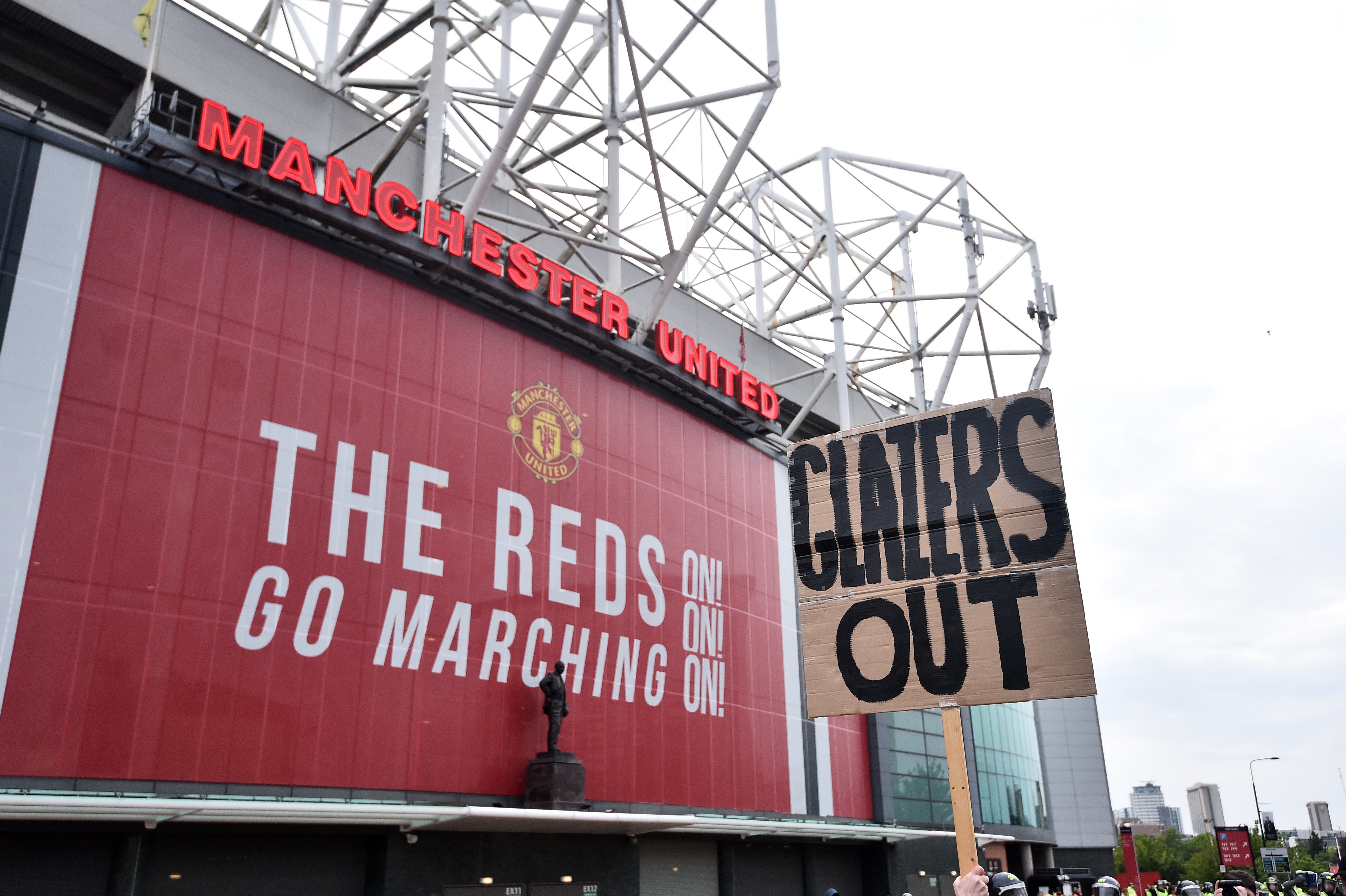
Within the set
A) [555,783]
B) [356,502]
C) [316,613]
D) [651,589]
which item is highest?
[356,502]

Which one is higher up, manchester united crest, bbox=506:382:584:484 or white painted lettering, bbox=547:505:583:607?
manchester united crest, bbox=506:382:584:484

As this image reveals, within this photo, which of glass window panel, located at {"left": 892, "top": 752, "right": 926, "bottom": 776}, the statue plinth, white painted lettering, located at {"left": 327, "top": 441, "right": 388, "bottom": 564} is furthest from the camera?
glass window panel, located at {"left": 892, "top": 752, "right": 926, "bottom": 776}

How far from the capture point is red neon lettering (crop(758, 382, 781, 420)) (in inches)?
1371

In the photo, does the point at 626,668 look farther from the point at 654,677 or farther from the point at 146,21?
the point at 146,21

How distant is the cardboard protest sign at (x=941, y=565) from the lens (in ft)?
28.1

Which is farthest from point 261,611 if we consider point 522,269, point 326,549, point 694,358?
point 694,358

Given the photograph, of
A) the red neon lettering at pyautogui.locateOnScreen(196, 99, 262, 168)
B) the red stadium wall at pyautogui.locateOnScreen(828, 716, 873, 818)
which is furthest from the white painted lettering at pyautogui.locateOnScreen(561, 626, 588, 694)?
the red stadium wall at pyautogui.locateOnScreen(828, 716, 873, 818)

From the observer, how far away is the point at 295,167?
21.8 metres

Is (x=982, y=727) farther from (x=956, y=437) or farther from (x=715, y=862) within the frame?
(x=956, y=437)

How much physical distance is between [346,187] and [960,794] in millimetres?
19568

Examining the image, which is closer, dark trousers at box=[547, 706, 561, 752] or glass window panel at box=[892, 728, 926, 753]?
dark trousers at box=[547, 706, 561, 752]

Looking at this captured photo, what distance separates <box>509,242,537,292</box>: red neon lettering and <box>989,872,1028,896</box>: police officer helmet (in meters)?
19.5

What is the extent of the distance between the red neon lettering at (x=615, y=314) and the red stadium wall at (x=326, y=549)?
137 centimetres

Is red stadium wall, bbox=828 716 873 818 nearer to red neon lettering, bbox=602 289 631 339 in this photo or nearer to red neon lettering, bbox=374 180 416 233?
red neon lettering, bbox=602 289 631 339
